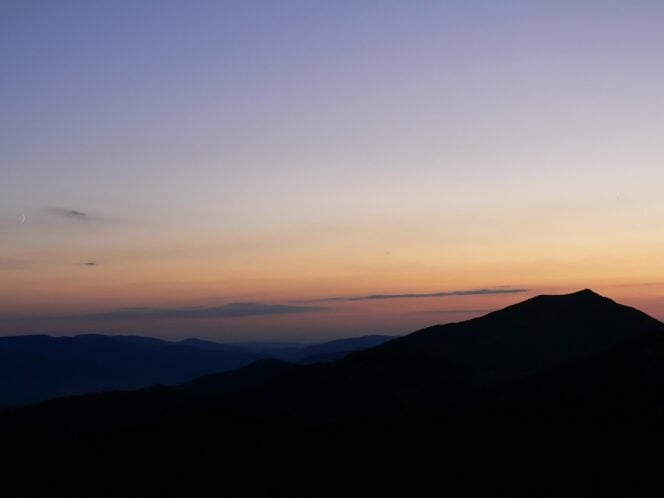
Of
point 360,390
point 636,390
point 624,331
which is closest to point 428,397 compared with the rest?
point 360,390

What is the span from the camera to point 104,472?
128 ft

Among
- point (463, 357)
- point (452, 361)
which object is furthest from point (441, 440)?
point (463, 357)

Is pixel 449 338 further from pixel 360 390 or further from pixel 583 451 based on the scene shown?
pixel 583 451

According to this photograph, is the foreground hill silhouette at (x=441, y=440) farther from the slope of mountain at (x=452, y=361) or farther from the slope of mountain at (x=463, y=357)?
the slope of mountain at (x=463, y=357)

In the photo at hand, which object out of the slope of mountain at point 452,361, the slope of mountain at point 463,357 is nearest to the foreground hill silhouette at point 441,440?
the slope of mountain at point 452,361

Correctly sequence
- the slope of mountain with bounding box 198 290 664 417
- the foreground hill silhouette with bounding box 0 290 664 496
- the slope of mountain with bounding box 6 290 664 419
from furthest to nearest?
the slope of mountain with bounding box 198 290 664 417, the slope of mountain with bounding box 6 290 664 419, the foreground hill silhouette with bounding box 0 290 664 496

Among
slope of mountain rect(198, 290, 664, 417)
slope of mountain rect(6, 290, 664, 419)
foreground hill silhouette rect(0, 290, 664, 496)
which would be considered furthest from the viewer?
slope of mountain rect(198, 290, 664, 417)

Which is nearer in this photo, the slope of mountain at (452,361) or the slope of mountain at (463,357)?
the slope of mountain at (452,361)

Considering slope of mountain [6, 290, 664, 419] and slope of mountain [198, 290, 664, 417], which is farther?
slope of mountain [198, 290, 664, 417]

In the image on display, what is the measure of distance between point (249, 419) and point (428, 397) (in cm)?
2419

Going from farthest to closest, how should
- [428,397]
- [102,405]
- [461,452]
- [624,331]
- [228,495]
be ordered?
[624,331] < [102,405] < [428,397] < [461,452] < [228,495]

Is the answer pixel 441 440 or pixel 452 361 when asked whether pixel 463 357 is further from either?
pixel 441 440

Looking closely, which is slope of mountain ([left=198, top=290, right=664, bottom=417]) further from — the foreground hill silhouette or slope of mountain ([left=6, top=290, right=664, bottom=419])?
the foreground hill silhouette

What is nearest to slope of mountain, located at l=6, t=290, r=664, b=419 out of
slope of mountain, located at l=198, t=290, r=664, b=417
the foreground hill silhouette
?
slope of mountain, located at l=198, t=290, r=664, b=417
